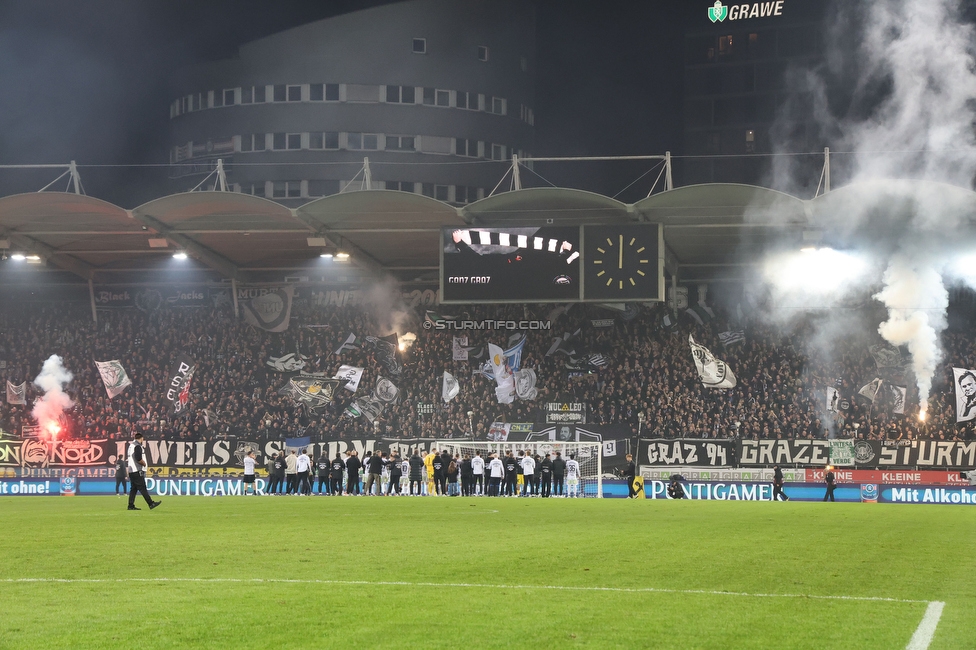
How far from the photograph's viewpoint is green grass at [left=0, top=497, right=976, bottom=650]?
330 inches

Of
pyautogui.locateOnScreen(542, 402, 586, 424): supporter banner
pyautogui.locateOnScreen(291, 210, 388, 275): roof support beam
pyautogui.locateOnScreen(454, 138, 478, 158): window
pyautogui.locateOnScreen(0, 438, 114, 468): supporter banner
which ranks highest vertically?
pyautogui.locateOnScreen(454, 138, 478, 158): window

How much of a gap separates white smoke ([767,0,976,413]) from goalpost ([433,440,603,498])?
38.8ft

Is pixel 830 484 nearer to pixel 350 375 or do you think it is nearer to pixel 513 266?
pixel 513 266

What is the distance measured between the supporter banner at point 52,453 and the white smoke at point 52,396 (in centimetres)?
161

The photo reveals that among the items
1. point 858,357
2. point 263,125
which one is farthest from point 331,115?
point 858,357

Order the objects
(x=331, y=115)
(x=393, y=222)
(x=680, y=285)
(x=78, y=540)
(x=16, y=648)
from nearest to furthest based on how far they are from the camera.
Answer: (x=16, y=648) → (x=78, y=540) → (x=393, y=222) → (x=680, y=285) → (x=331, y=115)

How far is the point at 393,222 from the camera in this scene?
140ft

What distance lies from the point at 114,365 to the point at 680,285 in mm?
25326

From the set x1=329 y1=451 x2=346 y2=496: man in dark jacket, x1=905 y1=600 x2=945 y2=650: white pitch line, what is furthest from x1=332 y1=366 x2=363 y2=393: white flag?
x1=905 y1=600 x2=945 y2=650: white pitch line

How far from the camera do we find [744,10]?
84.9 meters

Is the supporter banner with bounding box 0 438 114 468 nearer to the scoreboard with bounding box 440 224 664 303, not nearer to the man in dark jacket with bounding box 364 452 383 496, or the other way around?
the man in dark jacket with bounding box 364 452 383 496

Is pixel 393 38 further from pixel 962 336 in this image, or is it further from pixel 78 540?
pixel 78 540

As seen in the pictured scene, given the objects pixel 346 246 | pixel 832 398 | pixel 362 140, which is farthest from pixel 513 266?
pixel 362 140

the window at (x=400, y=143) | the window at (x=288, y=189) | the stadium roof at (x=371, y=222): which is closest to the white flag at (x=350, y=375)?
the stadium roof at (x=371, y=222)
